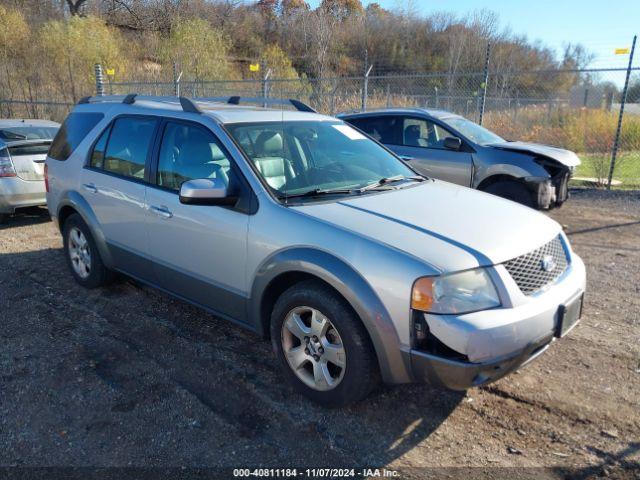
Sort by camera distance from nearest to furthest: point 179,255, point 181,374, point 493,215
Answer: point 493,215 < point 181,374 < point 179,255

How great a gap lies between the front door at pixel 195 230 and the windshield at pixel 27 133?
4764 mm

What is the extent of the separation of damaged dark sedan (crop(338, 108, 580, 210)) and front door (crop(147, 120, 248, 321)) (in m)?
4.02

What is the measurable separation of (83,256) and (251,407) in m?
2.82

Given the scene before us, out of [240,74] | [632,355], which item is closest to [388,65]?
[240,74]

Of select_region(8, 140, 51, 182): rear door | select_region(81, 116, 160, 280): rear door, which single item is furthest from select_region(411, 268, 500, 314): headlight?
select_region(8, 140, 51, 182): rear door

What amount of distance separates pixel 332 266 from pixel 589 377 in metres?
2.03

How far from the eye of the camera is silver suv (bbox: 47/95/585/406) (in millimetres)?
2629

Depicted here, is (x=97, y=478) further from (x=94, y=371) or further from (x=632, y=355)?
(x=632, y=355)

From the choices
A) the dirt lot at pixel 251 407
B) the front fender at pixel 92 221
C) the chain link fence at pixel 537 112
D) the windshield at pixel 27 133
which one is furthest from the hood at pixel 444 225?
the chain link fence at pixel 537 112

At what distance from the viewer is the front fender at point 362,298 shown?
2691 millimetres

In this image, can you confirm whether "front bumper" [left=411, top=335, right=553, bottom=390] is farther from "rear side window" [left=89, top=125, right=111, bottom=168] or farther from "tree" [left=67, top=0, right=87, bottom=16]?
"tree" [left=67, top=0, right=87, bottom=16]

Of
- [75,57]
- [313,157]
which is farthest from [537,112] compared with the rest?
[75,57]

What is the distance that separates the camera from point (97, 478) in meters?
2.57

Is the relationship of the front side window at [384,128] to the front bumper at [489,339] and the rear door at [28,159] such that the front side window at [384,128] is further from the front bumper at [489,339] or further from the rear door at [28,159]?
the front bumper at [489,339]
